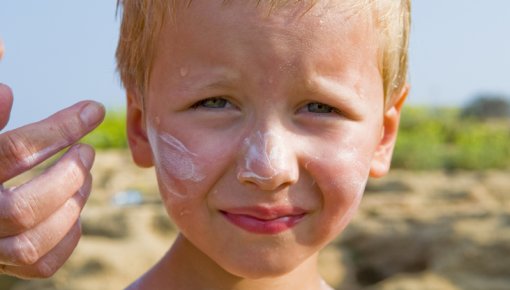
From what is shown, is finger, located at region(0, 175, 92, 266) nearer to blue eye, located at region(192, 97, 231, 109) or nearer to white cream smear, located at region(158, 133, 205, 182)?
white cream smear, located at region(158, 133, 205, 182)

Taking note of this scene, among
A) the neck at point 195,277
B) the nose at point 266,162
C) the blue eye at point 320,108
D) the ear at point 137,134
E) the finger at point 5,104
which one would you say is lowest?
the neck at point 195,277

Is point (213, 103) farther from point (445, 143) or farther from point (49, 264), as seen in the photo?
point (445, 143)

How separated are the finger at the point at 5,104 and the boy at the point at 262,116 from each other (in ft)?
1.61

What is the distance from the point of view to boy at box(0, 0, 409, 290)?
216cm

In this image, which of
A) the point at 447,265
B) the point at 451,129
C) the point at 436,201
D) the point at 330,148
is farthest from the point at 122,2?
the point at 451,129

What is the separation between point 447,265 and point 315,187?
10.8 ft

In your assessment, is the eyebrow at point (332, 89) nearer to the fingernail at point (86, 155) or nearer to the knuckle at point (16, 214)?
the fingernail at point (86, 155)

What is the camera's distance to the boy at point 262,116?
2.16 metres

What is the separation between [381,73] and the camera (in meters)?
2.45

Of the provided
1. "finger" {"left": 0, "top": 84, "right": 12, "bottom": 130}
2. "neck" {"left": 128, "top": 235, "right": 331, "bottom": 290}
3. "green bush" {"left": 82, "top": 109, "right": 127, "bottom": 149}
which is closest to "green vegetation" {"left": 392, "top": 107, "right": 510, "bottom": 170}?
"green bush" {"left": 82, "top": 109, "right": 127, "bottom": 149}

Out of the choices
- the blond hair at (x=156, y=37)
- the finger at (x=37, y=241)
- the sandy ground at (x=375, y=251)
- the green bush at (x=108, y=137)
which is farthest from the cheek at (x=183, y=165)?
the green bush at (x=108, y=137)

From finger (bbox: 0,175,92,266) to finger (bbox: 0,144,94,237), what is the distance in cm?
2

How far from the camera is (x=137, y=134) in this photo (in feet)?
8.55

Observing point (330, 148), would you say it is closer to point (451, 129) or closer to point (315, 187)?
→ point (315, 187)
